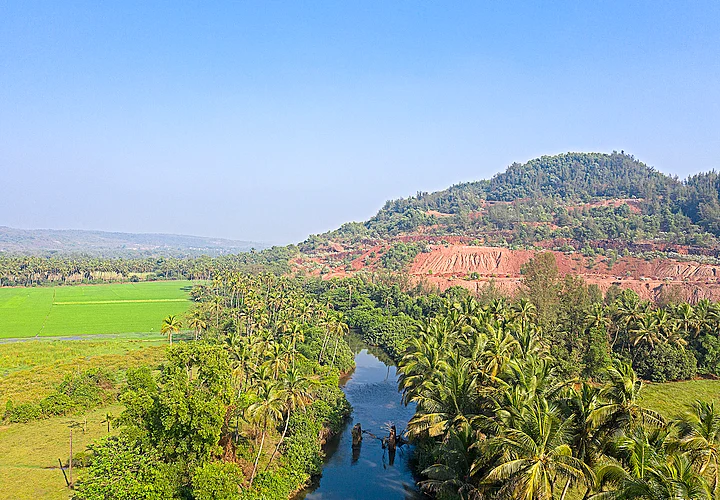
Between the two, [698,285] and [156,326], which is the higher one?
[698,285]

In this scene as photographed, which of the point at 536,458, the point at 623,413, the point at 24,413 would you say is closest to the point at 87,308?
the point at 24,413

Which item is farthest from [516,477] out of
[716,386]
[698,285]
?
[698,285]

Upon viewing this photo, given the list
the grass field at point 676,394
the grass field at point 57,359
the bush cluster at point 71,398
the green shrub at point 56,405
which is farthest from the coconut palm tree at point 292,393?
the grass field at point 676,394

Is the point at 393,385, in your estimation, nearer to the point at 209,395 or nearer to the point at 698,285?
the point at 209,395

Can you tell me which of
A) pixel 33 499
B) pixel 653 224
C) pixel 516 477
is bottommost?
pixel 33 499

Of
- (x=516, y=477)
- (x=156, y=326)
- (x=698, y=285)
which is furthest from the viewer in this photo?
(x=698, y=285)

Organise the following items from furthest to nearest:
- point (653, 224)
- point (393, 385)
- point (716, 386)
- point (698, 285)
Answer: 1. point (653, 224)
2. point (698, 285)
3. point (393, 385)
4. point (716, 386)

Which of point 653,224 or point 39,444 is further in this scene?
point 653,224

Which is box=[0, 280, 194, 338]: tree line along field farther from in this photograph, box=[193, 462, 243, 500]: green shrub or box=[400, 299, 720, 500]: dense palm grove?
box=[400, 299, 720, 500]: dense palm grove
